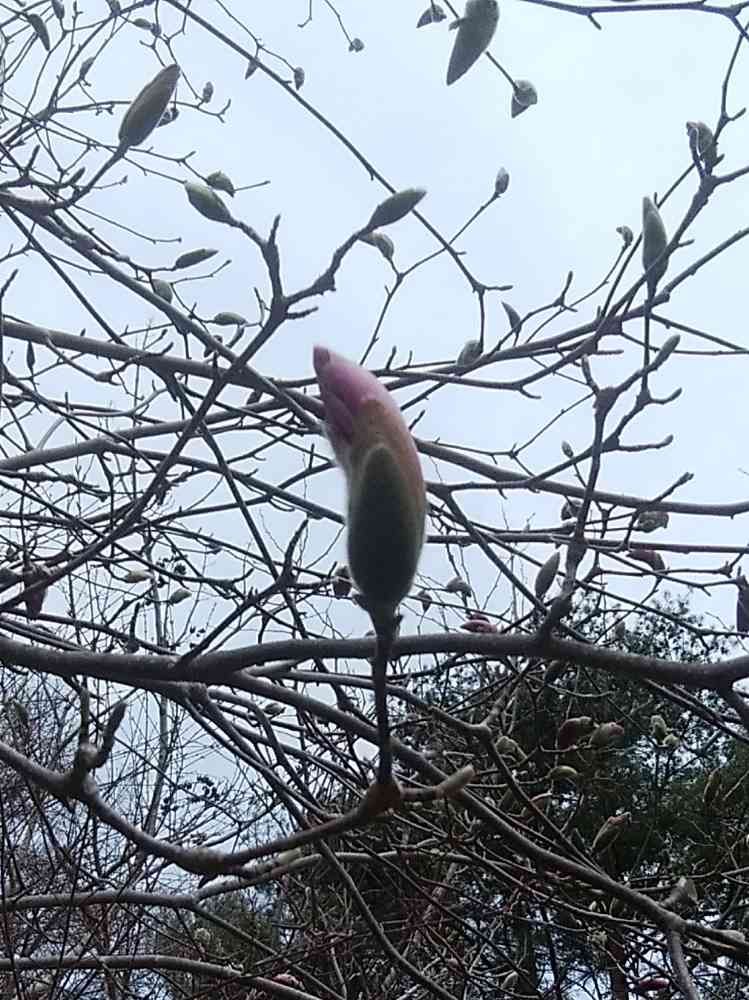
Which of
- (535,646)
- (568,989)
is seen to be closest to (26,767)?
(535,646)

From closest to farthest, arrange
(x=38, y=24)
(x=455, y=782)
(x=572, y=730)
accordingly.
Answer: (x=455, y=782) < (x=572, y=730) < (x=38, y=24)

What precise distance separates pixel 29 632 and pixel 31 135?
114cm

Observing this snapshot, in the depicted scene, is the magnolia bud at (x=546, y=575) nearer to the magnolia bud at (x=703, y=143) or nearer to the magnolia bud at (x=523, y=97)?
the magnolia bud at (x=703, y=143)

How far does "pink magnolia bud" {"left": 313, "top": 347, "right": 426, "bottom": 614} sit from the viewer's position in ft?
2.07

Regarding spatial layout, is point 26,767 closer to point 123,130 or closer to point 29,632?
point 29,632

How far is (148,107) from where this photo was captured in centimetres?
123

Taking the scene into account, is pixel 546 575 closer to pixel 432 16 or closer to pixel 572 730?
pixel 572 730

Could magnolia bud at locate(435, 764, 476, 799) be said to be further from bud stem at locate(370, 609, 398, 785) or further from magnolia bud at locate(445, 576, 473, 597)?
magnolia bud at locate(445, 576, 473, 597)

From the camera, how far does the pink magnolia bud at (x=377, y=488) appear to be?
2.07 feet

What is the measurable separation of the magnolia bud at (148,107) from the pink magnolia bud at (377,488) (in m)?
0.71

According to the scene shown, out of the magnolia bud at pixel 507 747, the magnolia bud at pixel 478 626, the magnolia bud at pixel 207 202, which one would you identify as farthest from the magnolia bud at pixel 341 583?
the magnolia bud at pixel 207 202

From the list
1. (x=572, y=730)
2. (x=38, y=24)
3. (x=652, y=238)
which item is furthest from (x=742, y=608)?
(x=38, y=24)

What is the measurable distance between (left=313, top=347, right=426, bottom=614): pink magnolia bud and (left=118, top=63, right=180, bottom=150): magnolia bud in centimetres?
71

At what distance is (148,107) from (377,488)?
0.79 meters
